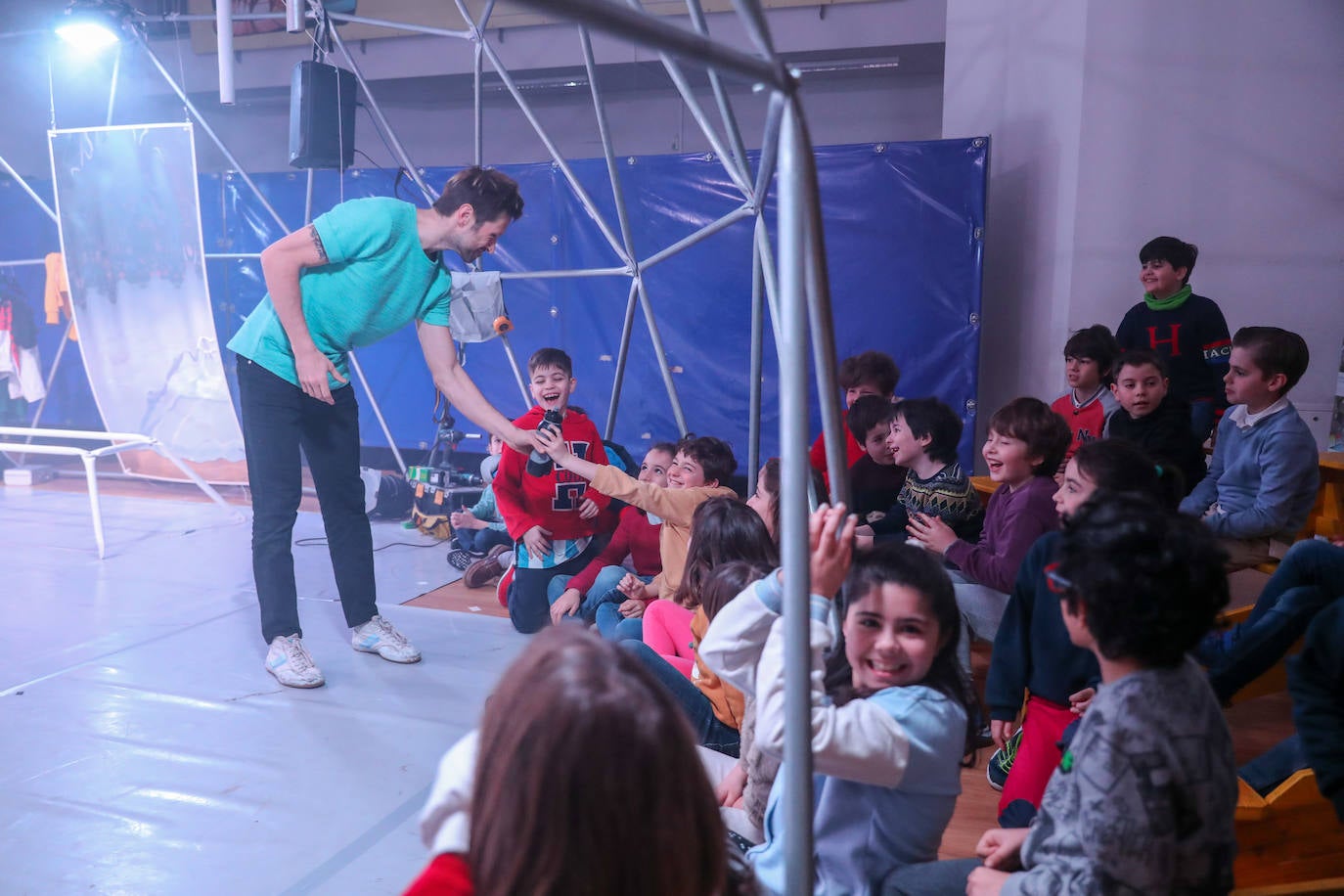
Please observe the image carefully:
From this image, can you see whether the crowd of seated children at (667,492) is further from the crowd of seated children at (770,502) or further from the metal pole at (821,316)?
the metal pole at (821,316)

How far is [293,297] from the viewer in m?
2.52

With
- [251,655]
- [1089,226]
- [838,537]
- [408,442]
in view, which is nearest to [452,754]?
[838,537]

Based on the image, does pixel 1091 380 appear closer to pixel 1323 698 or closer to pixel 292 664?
pixel 1323 698

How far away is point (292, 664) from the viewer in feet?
8.75

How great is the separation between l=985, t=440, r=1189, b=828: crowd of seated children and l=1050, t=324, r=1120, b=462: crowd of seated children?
1382 millimetres

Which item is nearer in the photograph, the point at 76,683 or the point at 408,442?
the point at 76,683

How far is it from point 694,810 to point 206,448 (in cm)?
479

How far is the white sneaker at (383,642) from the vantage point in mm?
2840

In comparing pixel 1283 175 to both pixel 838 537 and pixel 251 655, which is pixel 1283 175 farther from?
pixel 251 655

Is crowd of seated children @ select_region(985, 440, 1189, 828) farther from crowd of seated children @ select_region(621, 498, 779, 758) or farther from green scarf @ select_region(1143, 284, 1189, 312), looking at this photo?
green scarf @ select_region(1143, 284, 1189, 312)

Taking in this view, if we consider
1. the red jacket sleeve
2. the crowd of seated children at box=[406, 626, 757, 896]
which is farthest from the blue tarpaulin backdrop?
the crowd of seated children at box=[406, 626, 757, 896]

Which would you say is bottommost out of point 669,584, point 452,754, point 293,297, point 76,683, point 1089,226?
point 76,683

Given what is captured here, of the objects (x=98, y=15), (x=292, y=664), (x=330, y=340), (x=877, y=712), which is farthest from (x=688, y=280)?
(x=877, y=712)

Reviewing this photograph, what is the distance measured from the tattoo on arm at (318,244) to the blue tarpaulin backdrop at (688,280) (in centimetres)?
225
